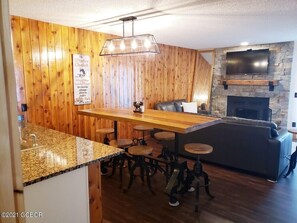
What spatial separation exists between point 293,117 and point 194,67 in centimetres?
316

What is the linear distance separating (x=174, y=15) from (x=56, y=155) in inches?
102

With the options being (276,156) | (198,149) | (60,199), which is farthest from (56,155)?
(276,156)

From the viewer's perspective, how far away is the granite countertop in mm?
1431

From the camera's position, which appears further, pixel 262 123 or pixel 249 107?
pixel 249 107

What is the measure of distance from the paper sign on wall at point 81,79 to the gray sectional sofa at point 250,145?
7.34 ft

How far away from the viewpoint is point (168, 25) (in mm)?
3920

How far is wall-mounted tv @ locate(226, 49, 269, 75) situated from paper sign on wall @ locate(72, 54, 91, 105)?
425 centimetres

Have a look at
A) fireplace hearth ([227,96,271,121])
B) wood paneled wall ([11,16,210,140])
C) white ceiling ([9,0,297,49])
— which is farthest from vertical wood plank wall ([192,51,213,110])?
white ceiling ([9,0,297,49])

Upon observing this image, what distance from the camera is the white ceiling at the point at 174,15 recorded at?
9.14 feet

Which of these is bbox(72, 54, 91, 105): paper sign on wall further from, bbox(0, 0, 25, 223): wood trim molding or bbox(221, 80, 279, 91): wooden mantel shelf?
bbox(221, 80, 279, 91): wooden mantel shelf

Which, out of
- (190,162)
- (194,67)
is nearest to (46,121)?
(190,162)

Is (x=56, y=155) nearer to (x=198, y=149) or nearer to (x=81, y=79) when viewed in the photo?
(x=198, y=149)

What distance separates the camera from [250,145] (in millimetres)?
3443

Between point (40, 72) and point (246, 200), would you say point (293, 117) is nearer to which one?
point (246, 200)
